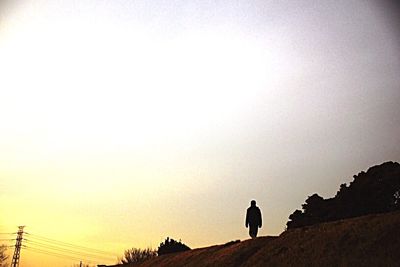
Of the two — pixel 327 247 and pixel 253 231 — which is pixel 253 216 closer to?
pixel 253 231

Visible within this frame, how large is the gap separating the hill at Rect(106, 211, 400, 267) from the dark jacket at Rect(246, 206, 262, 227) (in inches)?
53.8

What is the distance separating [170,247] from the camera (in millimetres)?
60094

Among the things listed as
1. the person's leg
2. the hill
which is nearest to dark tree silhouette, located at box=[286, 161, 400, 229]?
the person's leg

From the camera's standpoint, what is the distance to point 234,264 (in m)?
23.5

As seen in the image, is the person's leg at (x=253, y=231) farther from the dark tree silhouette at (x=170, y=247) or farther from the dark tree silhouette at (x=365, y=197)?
the dark tree silhouette at (x=170, y=247)

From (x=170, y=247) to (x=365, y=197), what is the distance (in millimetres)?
29443

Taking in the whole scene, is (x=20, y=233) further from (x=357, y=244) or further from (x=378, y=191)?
(x=357, y=244)

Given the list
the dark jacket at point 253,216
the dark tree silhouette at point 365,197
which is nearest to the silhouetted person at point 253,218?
the dark jacket at point 253,216

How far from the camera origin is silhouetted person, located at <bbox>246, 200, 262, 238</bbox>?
2695 cm

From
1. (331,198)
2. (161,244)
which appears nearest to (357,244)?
(331,198)

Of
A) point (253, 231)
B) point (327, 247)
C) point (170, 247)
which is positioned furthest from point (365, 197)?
point (170, 247)

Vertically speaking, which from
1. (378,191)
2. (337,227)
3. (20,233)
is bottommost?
(337,227)

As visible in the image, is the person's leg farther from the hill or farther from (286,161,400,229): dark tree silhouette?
(286,161,400,229): dark tree silhouette

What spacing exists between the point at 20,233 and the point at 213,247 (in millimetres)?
57812
